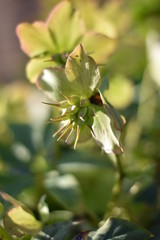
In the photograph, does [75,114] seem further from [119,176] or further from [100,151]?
[100,151]

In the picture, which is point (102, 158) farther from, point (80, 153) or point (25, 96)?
point (25, 96)

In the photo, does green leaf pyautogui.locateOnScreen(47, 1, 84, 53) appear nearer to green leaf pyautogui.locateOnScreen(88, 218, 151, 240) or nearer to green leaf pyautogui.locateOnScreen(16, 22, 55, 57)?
green leaf pyautogui.locateOnScreen(16, 22, 55, 57)

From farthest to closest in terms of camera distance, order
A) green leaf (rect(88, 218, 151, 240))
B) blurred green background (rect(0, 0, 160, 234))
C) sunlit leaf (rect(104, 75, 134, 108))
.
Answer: sunlit leaf (rect(104, 75, 134, 108)) → blurred green background (rect(0, 0, 160, 234)) → green leaf (rect(88, 218, 151, 240))

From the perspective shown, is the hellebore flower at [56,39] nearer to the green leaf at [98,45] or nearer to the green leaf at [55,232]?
the green leaf at [98,45]

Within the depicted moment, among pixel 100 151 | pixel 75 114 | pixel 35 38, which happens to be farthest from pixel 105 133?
pixel 100 151

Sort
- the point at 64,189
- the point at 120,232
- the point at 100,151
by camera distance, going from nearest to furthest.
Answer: the point at 120,232
the point at 64,189
the point at 100,151

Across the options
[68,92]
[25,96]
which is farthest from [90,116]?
[25,96]

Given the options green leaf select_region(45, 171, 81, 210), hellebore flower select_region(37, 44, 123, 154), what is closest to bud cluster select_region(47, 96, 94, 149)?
hellebore flower select_region(37, 44, 123, 154)

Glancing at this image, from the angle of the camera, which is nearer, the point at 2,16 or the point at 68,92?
Answer: the point at 68,92
